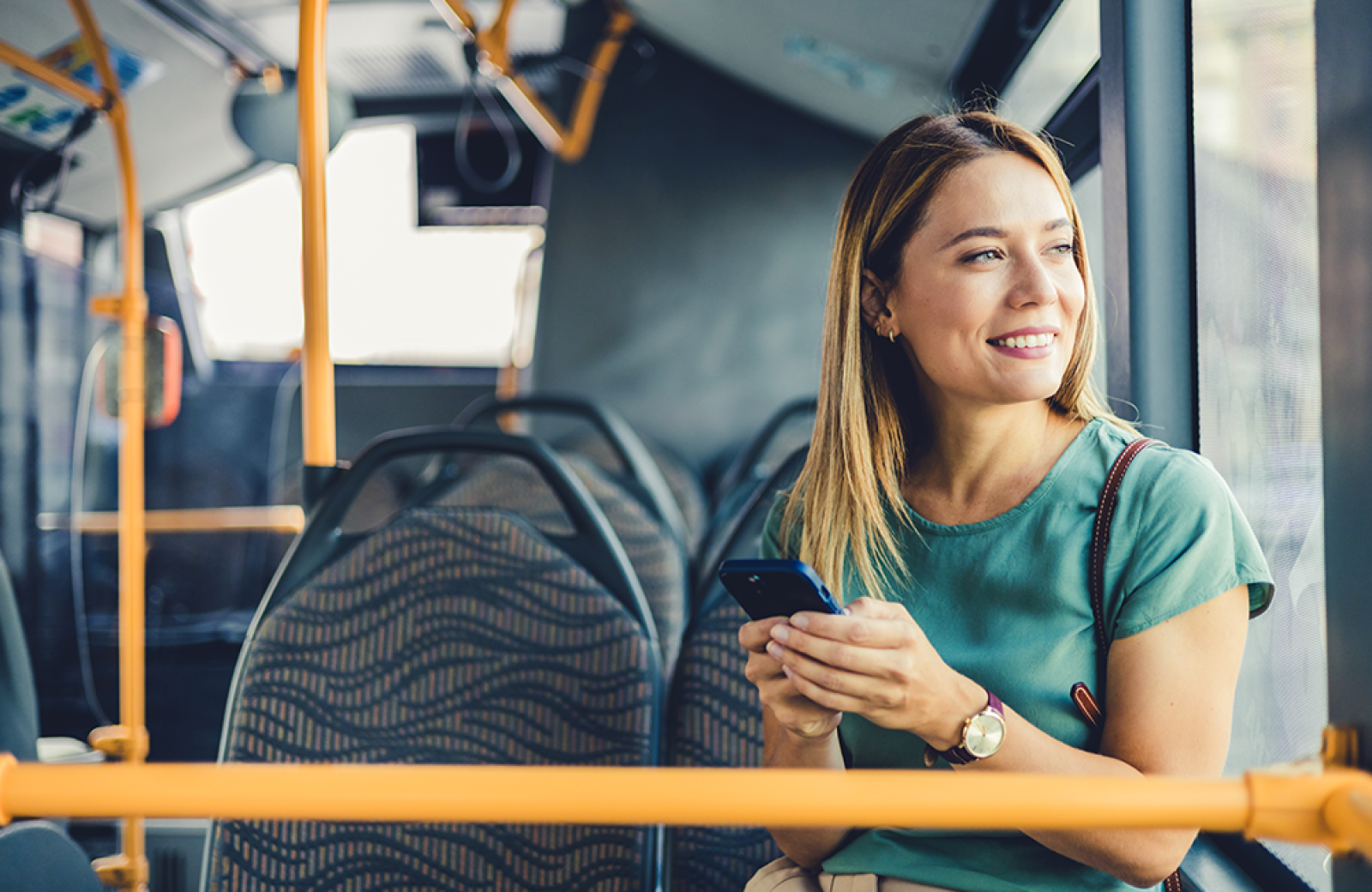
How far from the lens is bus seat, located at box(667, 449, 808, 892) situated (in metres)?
1.13

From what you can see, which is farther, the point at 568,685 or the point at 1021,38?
the point at 1021,38

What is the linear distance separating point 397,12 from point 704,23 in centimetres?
126

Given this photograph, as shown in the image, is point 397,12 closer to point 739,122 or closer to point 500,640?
point 739,122

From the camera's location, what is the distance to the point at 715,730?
1163 millimetres

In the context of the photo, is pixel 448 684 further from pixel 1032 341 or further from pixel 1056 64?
pixel 1056 64

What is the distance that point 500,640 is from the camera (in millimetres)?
1229

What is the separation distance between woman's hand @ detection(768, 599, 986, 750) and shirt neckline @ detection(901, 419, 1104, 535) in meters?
0.22

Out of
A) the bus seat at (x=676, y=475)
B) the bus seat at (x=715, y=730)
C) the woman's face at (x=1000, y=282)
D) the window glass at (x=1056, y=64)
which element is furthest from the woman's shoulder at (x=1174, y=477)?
the bus seat at (x=676, y=475)

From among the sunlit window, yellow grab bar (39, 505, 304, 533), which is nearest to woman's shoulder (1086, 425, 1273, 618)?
yellow grab bar (39, 505, 304, 533)

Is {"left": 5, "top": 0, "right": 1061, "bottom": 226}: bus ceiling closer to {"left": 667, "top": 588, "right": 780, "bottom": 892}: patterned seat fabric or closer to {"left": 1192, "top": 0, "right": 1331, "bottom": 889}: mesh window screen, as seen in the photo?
{"left": 1192, "top": 0, "right": 1331, "bottom": 889}: mesh window screen

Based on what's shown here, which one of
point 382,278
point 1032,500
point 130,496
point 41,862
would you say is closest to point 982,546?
point 1032,500

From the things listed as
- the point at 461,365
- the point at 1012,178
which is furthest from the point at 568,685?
the point at 461,365

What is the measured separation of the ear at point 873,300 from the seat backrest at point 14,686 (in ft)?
3.75

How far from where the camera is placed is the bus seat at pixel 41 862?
41.5 inches
